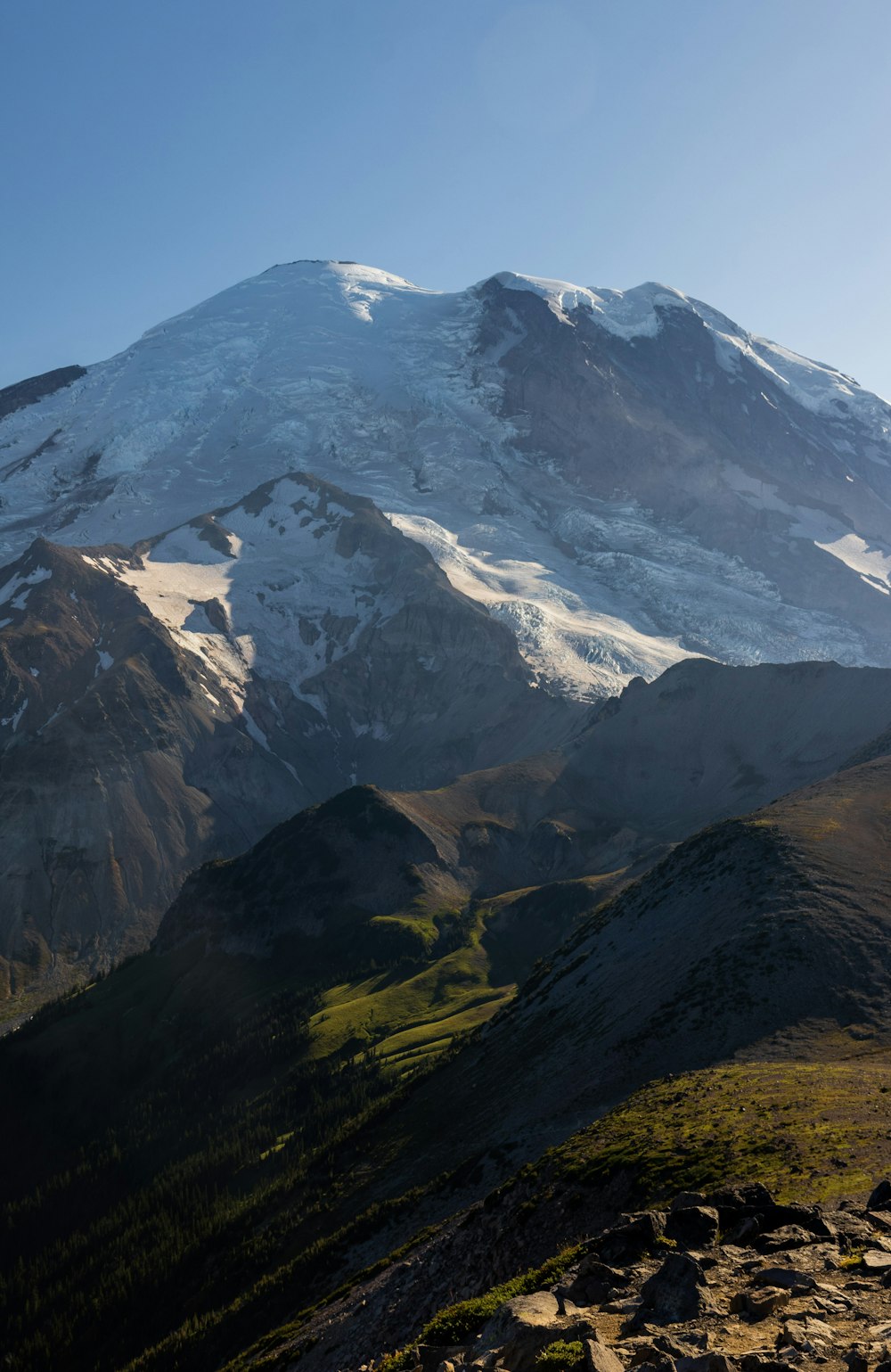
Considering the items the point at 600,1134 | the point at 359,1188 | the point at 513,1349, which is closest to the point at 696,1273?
the point at 513,1349

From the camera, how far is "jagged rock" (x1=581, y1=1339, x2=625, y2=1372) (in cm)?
2170

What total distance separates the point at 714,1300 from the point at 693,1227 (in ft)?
22.6

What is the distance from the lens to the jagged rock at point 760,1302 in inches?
939

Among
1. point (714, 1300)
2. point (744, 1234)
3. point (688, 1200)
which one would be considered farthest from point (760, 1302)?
point (688, 1200)

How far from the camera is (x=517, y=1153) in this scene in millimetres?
73812

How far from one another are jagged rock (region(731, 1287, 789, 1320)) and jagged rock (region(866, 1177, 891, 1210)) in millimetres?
10180

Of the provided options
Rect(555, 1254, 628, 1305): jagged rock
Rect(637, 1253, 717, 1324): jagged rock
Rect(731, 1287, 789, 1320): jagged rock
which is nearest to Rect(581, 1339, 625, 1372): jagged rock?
Rect(637, 1253, 717, 1324): jagged rock

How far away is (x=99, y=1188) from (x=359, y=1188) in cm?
9434

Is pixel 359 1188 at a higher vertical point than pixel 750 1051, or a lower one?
lower

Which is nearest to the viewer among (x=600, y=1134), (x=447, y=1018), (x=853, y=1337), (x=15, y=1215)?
(x=853, y=1337)

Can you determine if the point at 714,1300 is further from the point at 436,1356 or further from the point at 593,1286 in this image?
the point at 436,1356

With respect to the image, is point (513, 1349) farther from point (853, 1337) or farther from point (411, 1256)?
point (411, 1256)

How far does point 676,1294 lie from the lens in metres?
25.7

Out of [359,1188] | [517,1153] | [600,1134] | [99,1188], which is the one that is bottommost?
[99,1188]
